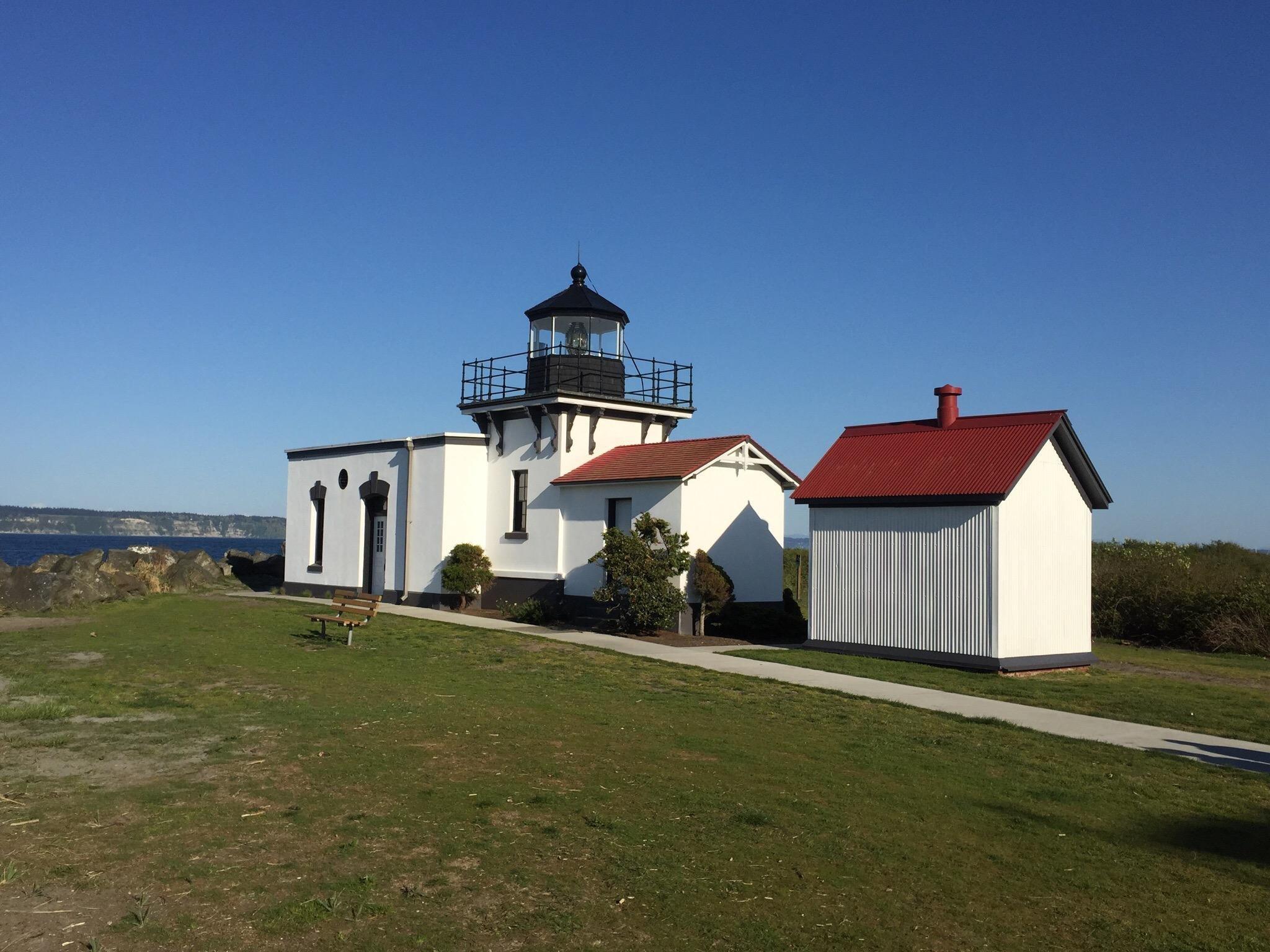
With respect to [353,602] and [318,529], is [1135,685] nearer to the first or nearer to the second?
[353,602]

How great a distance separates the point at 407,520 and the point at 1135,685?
1695cm

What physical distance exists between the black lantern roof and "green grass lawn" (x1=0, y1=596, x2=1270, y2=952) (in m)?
14.3

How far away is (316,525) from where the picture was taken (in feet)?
101

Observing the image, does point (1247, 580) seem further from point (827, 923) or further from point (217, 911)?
point (217, 911)

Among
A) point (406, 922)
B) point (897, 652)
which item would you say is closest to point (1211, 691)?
point (897, 652)

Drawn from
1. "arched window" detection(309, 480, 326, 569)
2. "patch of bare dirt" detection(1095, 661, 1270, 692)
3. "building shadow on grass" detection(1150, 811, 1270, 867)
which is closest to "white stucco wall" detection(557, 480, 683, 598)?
"patch of bare dirt" detection(1095, 661, 1270, 692)

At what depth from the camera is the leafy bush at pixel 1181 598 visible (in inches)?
868

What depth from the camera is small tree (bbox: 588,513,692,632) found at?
2102 centimetres

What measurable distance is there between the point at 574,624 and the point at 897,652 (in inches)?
293

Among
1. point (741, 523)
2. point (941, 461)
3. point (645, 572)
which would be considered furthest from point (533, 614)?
point (941, 461)

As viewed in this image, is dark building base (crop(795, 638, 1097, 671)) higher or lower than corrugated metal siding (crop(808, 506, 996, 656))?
lower

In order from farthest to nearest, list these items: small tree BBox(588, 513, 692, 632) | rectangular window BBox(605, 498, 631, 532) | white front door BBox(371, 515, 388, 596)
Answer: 1. white front door BBox(371, 515, 388, 596)
2. rectangular window BBox(605, 498, 631, 532)
3. small tree BBox(588, 513, 692, 632)

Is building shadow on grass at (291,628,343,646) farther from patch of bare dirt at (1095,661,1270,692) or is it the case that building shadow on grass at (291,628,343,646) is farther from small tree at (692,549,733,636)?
patch of bare dirt at (1095,661,1270,692)

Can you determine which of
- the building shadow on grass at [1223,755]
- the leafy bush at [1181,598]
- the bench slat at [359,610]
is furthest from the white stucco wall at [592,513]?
the building shadow on grass at [1223,755]
